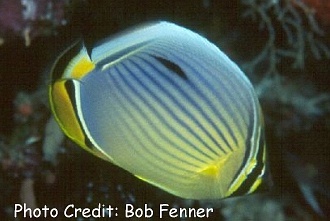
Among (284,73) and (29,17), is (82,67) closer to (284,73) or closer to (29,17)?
(29,17)

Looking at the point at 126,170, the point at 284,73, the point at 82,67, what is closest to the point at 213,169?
the point at 82,67

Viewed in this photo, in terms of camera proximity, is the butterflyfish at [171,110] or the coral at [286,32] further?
the coral at [286,32]

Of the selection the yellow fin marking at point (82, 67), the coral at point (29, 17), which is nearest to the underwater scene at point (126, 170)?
the coral at point (29, 17)

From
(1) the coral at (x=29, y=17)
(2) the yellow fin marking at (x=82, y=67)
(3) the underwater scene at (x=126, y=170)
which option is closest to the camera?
(2) the yellow fin marking at (x=82, y=67)

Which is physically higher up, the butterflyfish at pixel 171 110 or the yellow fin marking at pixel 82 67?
the yellow fin marking at pixel 82 67

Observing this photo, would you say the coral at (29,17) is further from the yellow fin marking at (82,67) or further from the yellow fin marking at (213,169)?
the yellow fin marking at (213,169)

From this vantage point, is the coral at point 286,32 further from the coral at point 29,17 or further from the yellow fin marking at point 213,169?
the yellow fin marking at point 213,169

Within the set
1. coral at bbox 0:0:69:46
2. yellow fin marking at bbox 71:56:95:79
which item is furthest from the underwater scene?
yellow fin marking at bbox 71:56:95:79

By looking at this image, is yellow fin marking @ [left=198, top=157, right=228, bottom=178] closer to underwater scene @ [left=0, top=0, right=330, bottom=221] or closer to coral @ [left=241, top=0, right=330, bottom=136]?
underwater scene @ [left=0, top=0, right=330, bottom=221]

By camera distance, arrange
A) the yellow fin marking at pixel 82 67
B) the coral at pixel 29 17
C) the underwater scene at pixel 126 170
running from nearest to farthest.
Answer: the yellow fin marking at pixel 82 67, the coral at pixel 29 17, the underwater scene at pixel 126 170
